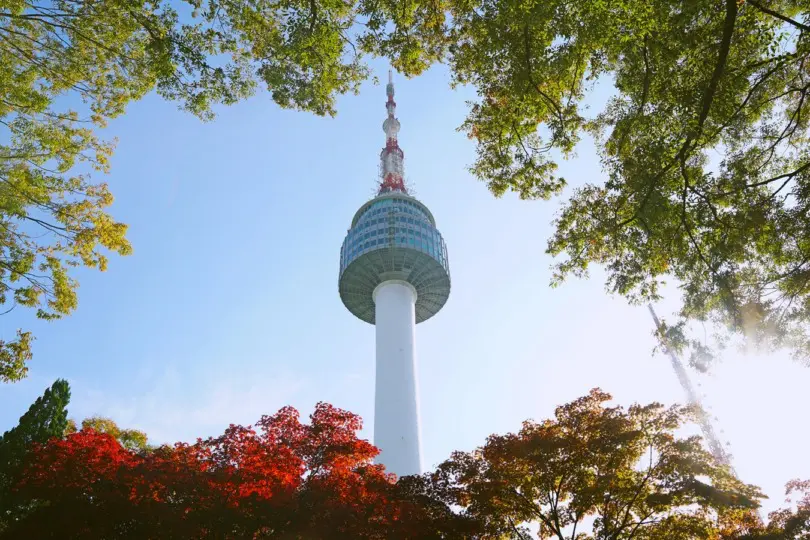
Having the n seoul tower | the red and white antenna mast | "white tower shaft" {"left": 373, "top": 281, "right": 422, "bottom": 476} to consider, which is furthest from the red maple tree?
the red and white antenna mast

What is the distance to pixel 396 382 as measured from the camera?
39.8 m

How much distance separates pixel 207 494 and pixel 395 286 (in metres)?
34.1

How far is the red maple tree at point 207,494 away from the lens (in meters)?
12.3

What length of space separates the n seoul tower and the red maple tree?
2349 cm

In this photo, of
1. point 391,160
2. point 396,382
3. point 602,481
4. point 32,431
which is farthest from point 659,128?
point 391,160

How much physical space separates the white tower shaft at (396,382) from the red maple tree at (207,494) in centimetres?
2258

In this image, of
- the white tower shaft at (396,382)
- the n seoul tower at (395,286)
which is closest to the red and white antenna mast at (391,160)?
the n seoul tower at (395,286)

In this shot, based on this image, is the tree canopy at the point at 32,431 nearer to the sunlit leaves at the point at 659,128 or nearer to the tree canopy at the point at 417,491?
the tree canopy at the point at 417,491

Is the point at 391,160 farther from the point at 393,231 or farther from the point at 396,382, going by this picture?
the point at 396,382

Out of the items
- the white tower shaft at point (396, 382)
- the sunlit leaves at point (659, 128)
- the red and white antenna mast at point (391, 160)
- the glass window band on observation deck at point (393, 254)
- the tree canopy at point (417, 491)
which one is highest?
the red and white antenna mast at point (391, 160)

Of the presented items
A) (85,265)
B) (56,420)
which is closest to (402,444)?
(56,420)

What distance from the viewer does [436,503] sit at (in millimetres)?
14500

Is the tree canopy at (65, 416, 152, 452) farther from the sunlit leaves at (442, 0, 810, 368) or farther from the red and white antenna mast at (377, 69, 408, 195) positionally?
the red and white antenna mast at (377, 69, 408, 195)

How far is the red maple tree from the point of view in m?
12.3
